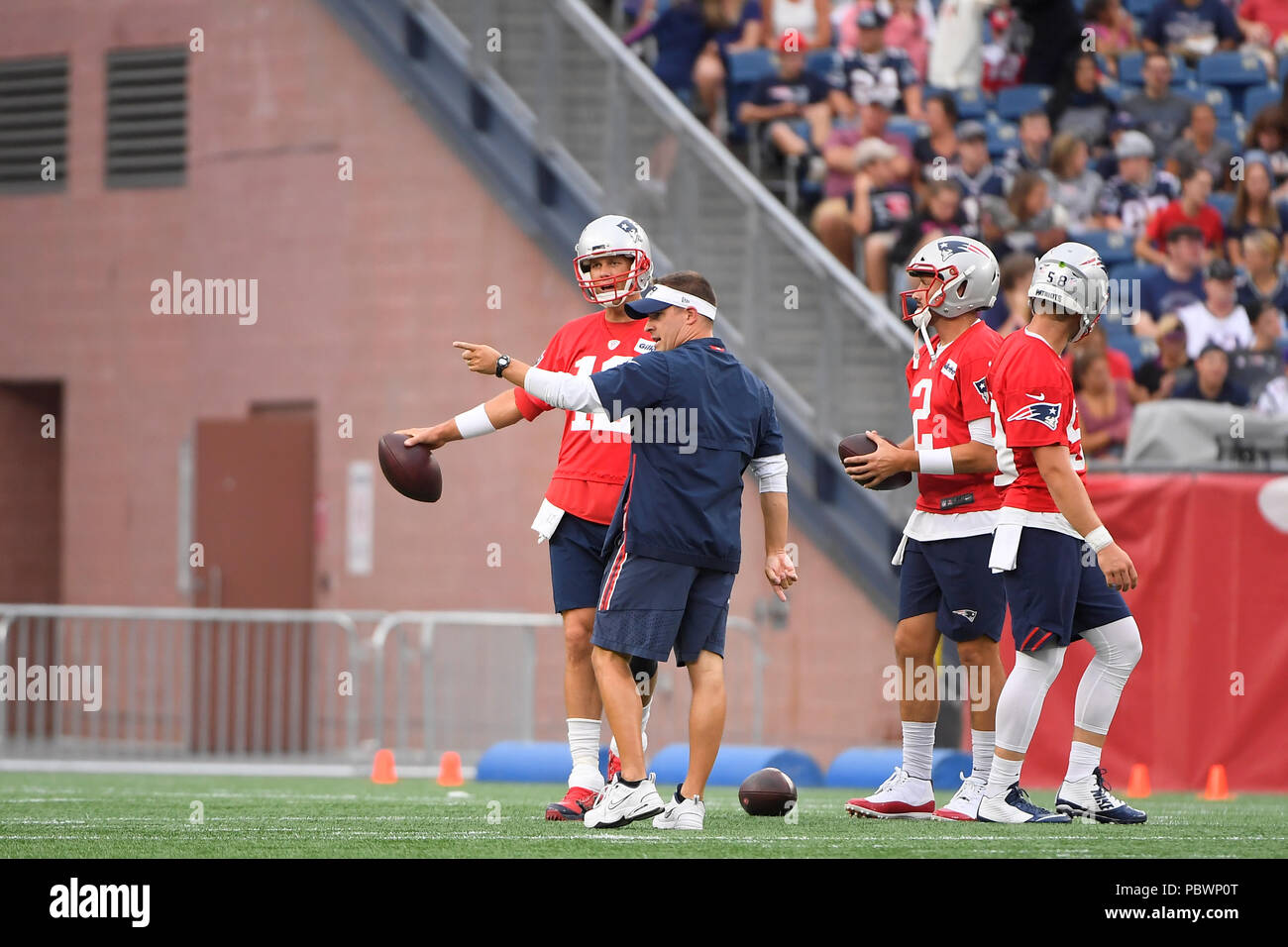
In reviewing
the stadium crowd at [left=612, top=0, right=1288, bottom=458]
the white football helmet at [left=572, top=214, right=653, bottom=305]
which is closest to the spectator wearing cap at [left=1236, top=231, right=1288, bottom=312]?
the stadium crowd at [left=612, top=0, right=1288, bottom=458]

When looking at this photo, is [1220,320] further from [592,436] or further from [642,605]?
[642,605]

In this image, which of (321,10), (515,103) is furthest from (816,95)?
(321,10)

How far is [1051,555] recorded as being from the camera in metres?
7.60

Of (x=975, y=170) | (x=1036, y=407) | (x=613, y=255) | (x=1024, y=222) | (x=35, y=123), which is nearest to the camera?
(x=1036, y=407)

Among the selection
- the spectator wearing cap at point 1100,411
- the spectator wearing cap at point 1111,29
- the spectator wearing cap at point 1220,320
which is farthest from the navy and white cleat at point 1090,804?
the spectator wearing cap at point 1111,29

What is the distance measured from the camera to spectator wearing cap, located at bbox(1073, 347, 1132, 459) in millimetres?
13234

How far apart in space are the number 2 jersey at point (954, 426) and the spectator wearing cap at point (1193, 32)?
9518 mm

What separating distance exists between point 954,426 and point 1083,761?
141cm

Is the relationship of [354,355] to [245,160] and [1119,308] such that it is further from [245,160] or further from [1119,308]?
[1119,308]

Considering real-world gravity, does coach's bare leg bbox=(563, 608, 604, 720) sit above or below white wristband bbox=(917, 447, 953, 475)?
below

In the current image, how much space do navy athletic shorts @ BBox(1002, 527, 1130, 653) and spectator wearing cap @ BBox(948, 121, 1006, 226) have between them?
7.61 meters

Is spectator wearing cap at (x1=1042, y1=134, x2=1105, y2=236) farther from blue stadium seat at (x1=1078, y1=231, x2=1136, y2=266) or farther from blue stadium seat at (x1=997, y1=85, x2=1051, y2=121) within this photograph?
blue stadium seat at (x1=997, y1=85, x2=1051, y2=121)

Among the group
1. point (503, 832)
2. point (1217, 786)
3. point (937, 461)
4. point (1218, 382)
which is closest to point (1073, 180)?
point (1218, 382)
